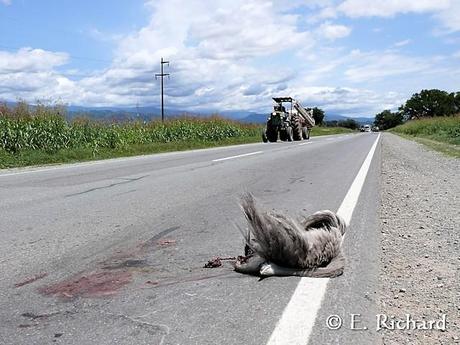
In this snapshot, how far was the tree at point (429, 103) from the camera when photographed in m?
121

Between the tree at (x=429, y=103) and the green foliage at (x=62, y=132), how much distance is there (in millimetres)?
102948

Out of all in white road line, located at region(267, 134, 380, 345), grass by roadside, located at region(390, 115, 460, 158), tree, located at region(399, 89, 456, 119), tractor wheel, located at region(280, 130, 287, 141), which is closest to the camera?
white road line, located at region(267, 134, 380, 345)

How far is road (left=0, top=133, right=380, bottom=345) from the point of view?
307 cm

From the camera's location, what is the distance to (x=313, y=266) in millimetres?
4094

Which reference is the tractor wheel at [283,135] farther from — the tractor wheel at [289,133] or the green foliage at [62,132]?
the green foliage at [62,132]

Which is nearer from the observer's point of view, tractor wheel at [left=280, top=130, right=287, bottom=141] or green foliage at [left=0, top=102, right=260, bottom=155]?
green foliage at [left=0, top=102, right=260, bottom=155]

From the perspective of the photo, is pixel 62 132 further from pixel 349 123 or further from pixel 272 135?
pixel 349 123

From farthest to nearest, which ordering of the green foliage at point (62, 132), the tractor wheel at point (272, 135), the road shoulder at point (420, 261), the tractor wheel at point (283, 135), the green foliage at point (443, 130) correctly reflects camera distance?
the tractor wheel at point (283, 135) → the tractor wheel at point (272, 135) → the green foliage at point (443, 130) → the green foliage at point (62, 132) → the road shoulder at point (420, 261)

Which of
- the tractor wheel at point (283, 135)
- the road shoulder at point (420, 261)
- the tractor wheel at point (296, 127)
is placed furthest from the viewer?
the tractor wheel at point (296, 127)

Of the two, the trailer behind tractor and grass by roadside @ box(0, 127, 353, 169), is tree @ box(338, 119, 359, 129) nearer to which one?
the trailer behind tractor

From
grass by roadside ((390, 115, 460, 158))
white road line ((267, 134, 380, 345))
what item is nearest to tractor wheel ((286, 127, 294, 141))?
grass by roadside ((390, 115, 460, 158))

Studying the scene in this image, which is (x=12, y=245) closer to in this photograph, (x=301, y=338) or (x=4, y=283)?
(x=4, y=283)

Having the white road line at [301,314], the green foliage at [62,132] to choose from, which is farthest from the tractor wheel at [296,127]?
the white road line at [301,314]

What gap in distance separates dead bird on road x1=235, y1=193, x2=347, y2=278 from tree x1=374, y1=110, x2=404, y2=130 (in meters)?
150
